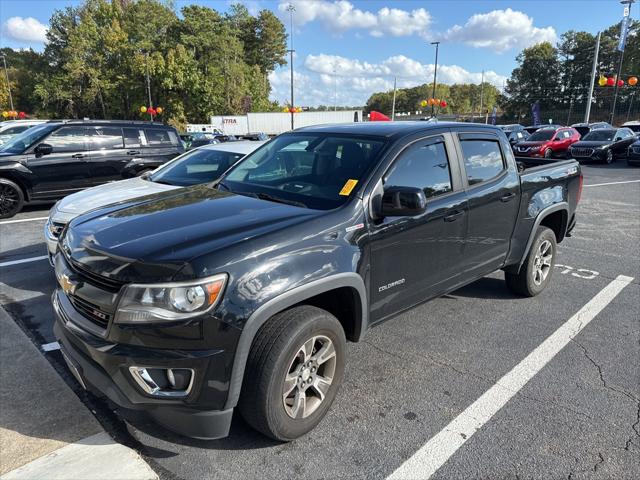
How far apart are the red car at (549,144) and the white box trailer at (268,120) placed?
27.8 metres

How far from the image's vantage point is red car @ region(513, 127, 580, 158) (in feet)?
69.7

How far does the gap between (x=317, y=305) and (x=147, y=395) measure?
1.13 metres

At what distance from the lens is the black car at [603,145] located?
797 inches

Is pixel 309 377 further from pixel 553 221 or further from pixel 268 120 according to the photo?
pixel 268 120

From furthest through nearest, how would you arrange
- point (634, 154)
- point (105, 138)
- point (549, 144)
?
1. point (549, 144)
2. point (634, 154)
3. point (105, 138)

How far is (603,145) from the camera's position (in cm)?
2019

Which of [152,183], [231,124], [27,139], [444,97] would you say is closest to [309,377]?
[152,183]

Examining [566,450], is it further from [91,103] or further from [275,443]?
[91,103]

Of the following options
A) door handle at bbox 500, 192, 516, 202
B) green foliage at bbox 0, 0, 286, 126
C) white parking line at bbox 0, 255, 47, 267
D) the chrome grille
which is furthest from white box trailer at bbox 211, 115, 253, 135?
door handle at bbox 500, 192, 516, 202

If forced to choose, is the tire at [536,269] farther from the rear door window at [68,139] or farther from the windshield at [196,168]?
the rear door window at [68,139]

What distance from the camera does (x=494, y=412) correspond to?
9.62 feet

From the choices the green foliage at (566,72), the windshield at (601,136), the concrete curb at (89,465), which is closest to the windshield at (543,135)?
the windshield at (601,136)

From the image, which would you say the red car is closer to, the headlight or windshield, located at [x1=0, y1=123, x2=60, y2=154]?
windshield, located at [x1=0, y1=123, x2=60, y2=154]

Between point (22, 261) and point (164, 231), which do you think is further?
point (22, 261)
